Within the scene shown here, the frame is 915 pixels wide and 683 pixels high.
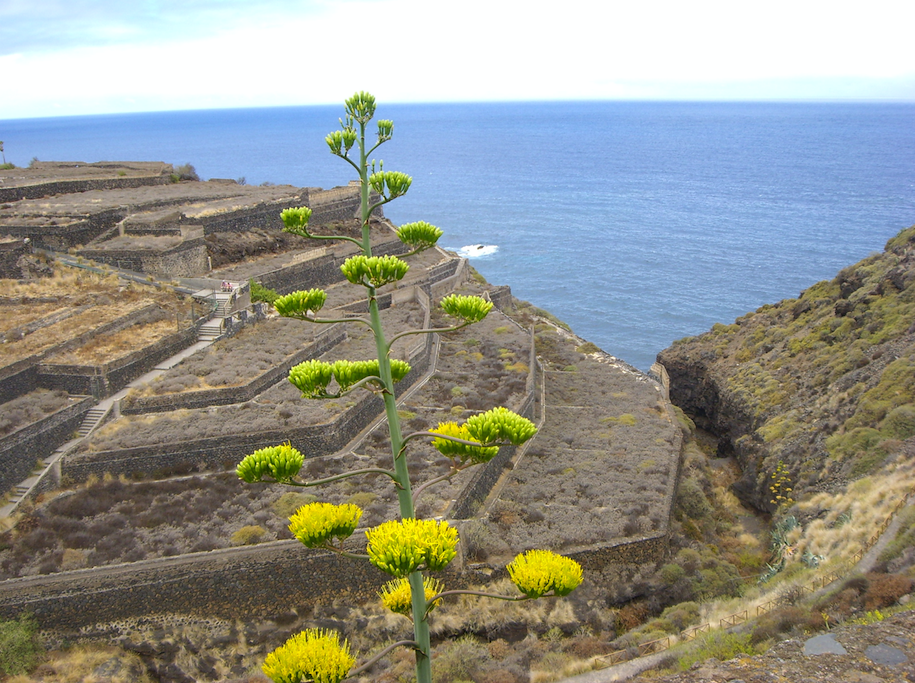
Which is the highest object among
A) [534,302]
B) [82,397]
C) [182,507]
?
[82,397]

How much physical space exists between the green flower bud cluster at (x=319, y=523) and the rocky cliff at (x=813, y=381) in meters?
24.3

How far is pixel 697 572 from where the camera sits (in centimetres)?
2125

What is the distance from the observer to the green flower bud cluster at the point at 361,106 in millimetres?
8055

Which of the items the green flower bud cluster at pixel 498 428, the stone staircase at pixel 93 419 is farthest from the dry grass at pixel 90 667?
the green flower bud cluster at pixel 498 428

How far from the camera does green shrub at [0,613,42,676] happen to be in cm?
1630

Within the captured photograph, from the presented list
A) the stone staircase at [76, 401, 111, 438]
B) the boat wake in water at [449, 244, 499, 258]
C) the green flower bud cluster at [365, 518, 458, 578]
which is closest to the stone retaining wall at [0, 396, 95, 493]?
the stone staircase at [76, 401, 111, 438]

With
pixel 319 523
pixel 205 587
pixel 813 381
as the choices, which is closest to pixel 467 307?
pixel 319 523

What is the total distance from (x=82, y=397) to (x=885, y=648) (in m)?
24.0

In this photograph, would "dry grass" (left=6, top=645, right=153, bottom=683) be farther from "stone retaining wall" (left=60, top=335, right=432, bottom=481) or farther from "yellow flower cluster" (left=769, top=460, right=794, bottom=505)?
"yellow flower cluster" (left=769, top=460, right=794, bottom=505)

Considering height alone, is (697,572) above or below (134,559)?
below

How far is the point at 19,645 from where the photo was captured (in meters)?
16.7

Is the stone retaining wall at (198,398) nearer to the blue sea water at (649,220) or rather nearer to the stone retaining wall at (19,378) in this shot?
the stone retaining wall at (19,378)

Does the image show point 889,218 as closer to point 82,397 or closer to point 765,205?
point 765,205

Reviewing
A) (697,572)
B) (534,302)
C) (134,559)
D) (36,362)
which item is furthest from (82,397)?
(534,302)
